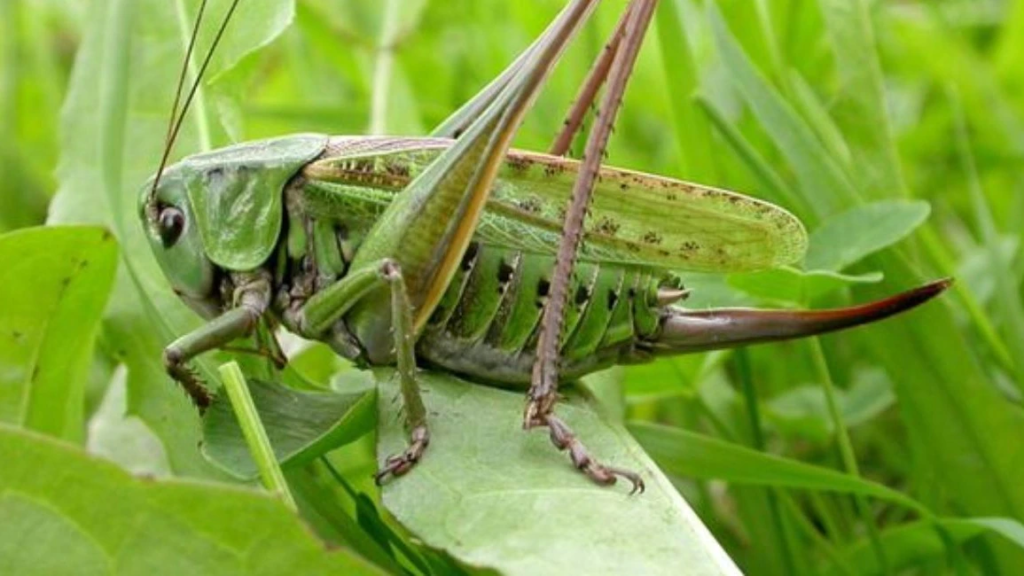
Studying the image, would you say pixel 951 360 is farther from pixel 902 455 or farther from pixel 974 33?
pixel 974 33

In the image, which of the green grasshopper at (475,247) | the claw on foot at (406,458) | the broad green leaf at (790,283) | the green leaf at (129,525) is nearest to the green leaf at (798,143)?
the broad green leaf at (790,283)

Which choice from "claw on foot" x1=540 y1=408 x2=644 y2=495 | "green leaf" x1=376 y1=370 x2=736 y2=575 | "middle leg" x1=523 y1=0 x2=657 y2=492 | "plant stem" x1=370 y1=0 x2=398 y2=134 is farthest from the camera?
"plant stem" x1=370 y1=0 x2=398 y2=134

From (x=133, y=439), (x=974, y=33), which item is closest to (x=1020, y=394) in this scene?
(x=133, y=439)

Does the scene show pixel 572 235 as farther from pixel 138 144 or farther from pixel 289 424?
pixel 138 144

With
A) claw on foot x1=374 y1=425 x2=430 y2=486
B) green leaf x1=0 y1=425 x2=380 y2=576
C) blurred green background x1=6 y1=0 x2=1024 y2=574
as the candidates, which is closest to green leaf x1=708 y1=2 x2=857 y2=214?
blurred green background x1=6 y1=0 x2=1024 y2=574

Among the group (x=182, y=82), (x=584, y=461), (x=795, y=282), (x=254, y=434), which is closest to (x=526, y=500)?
(x=584, y=461)

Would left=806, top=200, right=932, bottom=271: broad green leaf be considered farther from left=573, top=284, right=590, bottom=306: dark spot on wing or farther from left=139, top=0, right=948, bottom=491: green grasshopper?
left=573, top=284, right=590, bottom=306: dark spot on wing

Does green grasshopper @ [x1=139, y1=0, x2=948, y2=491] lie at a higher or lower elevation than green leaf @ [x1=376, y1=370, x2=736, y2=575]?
higher

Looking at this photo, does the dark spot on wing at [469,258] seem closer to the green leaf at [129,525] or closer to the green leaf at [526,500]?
the green leaf at [526,500]
